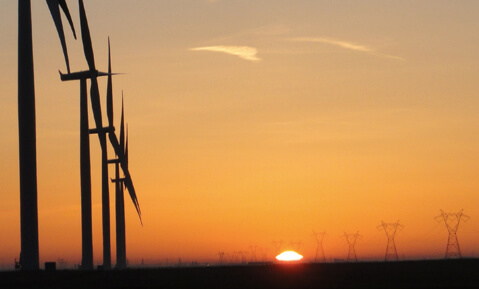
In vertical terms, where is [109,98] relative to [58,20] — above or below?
above

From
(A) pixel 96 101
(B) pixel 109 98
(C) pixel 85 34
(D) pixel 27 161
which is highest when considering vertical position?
(B) pixel 109 98

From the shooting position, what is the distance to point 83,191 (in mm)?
98250

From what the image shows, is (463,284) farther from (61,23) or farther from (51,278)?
(61,23)

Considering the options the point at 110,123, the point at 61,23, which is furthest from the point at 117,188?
the point at 61,23

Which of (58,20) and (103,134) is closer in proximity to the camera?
→ (58,20)

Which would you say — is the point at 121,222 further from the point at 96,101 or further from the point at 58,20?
the point at 58,20

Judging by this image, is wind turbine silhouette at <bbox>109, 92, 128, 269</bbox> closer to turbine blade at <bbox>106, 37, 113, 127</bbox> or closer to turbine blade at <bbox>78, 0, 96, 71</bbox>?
turbine blade at <bbox>106, 37, 113, 127</bbox>

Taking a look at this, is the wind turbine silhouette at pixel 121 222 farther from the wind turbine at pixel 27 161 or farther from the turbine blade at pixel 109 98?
the wind turbine at pixel 27 161

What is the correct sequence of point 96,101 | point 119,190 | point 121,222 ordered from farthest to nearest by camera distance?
point 119,190, point 121,222, point 96,101

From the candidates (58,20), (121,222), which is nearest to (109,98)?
(121,222)

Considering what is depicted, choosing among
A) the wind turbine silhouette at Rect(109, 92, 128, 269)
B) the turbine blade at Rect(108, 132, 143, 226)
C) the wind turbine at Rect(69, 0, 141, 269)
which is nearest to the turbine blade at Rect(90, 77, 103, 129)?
the wind turbine at Rect(69, 0, 141, 269)

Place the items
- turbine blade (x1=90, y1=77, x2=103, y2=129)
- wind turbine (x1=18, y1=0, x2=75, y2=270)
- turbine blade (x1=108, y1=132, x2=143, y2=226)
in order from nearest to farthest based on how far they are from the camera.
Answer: wind turbine (x1=18, y1=0, x2=75, y2=270) → turbine blade (x1=90, y1=77, x2=103, y2=129) → turbine blade (x1=108, y1=132, x2=143, y2=226)

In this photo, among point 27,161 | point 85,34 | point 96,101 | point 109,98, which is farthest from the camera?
point 109,98

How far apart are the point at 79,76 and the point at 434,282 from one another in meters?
56.5
